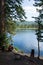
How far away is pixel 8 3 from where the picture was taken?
1969cm

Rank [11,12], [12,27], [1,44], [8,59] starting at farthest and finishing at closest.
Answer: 1. [12,27]
2. [11,12]
3. [1,44]
4. [8,59]

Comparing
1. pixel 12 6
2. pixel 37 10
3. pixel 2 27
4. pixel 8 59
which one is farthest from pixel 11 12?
pixel 8 59

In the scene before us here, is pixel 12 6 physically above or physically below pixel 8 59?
above

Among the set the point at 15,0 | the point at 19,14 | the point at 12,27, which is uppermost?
the point at 15,0

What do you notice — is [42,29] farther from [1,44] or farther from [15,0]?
[1,44]

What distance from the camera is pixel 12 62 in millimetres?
9508

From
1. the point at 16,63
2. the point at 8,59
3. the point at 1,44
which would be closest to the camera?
the point at 16,63

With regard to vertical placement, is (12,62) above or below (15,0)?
below

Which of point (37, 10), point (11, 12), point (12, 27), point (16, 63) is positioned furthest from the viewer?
point (12, 27)

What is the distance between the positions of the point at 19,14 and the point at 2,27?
6859 mm

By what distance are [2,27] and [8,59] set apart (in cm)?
449

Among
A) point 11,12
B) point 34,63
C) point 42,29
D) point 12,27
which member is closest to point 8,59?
point 34,63

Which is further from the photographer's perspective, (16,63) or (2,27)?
(2,27)

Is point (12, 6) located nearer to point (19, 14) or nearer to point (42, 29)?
point (19, 14)
